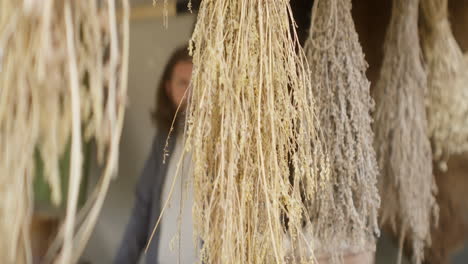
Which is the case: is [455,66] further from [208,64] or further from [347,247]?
[208,64]

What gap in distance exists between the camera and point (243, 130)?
2.86 ft

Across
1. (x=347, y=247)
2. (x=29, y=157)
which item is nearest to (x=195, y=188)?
(x=29, y=157)

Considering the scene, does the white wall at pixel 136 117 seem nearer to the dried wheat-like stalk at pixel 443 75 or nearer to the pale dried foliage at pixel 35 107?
the pale dried foliage at pixel 35 107

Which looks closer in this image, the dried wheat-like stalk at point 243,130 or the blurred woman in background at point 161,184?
the dried wheat-like stalk at point 243,130

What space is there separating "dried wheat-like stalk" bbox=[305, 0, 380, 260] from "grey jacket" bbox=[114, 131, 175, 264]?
1.42 ft

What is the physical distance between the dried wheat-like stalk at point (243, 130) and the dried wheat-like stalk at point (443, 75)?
32.3 inches

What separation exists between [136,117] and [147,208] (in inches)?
10.1

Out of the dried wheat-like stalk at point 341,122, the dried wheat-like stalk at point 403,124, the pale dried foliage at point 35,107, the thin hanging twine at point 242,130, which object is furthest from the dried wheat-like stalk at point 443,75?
the pale dried foliage at point 35,107

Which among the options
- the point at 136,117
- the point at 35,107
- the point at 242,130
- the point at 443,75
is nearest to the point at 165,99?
the point at 136,117

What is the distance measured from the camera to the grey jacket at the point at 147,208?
1249 millimetres

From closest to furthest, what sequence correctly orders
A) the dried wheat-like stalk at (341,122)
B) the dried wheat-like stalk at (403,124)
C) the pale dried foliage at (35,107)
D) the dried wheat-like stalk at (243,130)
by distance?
the pale dried foliage at (35,107), the dried wheat-like stalk at (243,130), the dried wheat-like stalk at (341,122), the dried wheat-like stalk at (403,124)

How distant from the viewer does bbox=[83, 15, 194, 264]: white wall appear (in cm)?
120

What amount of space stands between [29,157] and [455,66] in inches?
56.3

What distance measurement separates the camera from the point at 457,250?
167 centimetres
